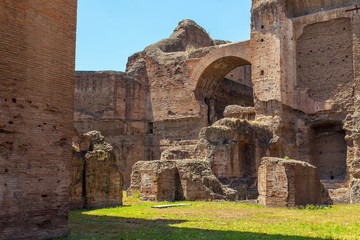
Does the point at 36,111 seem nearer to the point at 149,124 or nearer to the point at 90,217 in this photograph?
the point at 90,217

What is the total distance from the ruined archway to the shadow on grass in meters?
12.3

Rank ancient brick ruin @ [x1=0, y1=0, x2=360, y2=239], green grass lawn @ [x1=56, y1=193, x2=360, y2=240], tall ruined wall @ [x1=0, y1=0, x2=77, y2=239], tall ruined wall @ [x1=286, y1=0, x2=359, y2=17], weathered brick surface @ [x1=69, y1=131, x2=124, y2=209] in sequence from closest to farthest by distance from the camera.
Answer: tall ruined wall @ [x1=0, y1=0, x2=77, y2=239] < ancient brick ruin @ [x1=0, y1=0, x2=360, y2=239] < green grass lawn @ [x1=56, y1=193, x2=360, y2=240] < weathered brick surface @ [x1=69, y1=131, x2=124, y2=209] < tall ruined wall @ [x1=286, y1=0, x2=359, y2=17]

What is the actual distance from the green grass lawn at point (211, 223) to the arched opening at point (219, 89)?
1075 centimetres

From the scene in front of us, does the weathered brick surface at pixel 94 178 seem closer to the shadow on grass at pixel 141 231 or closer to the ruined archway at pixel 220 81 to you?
the shadow on grass at pixel 141 231

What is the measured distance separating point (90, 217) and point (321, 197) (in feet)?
20.8

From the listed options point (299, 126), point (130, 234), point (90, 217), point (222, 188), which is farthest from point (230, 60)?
point (130, 234)

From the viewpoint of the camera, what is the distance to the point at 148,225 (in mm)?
6828

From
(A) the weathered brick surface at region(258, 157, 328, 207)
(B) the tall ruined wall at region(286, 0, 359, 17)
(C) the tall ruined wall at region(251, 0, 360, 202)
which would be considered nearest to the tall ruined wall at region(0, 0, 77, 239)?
(A) the weathered brick surface at region(258, 157, 328, 207)

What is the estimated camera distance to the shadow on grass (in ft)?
18.4

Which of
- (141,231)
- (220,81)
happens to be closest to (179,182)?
(141,231)

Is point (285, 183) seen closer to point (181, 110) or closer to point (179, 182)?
point (179, 182)

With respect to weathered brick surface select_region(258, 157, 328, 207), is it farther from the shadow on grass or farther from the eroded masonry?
the shadow on grass

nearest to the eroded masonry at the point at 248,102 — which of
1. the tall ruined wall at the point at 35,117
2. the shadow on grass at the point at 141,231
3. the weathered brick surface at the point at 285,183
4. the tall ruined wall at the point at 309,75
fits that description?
the tall ruined wall at the point at 309,75

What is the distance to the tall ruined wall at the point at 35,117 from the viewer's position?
5.20 m
